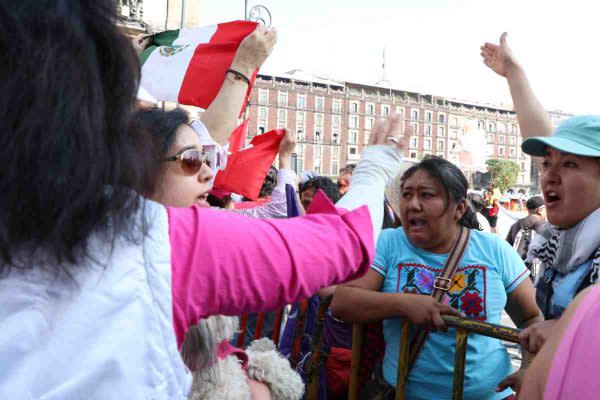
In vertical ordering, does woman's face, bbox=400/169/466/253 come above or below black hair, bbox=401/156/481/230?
below

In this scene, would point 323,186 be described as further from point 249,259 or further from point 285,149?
point 249,259

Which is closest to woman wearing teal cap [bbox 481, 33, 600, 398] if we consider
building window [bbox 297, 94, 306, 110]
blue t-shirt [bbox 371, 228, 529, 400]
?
blue t-shirt [bbox 371, 228, 529, 400]

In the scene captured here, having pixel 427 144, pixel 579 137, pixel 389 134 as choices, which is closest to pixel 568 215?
pixel 579 137

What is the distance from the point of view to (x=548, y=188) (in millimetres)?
2133

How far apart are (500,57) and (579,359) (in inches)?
90.6

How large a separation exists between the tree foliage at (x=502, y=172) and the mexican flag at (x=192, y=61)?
89953 mm

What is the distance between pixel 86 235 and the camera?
947mm

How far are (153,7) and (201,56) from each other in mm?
17622

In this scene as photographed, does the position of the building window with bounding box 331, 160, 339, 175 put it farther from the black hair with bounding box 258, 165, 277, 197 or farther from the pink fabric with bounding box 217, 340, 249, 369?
the pink fabric with bounding box 217, 340, 249, 369

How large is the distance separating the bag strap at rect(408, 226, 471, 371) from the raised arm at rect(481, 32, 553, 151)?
1.85 ft

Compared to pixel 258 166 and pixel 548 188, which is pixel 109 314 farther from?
pixel 258 166

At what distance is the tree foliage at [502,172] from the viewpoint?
8956 centimetres

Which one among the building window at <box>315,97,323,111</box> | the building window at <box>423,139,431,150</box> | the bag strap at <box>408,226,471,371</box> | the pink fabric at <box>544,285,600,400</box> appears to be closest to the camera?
the pink fabric at <box>544,285,600,400</box>

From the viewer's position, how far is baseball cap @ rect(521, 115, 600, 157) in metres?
1.97
